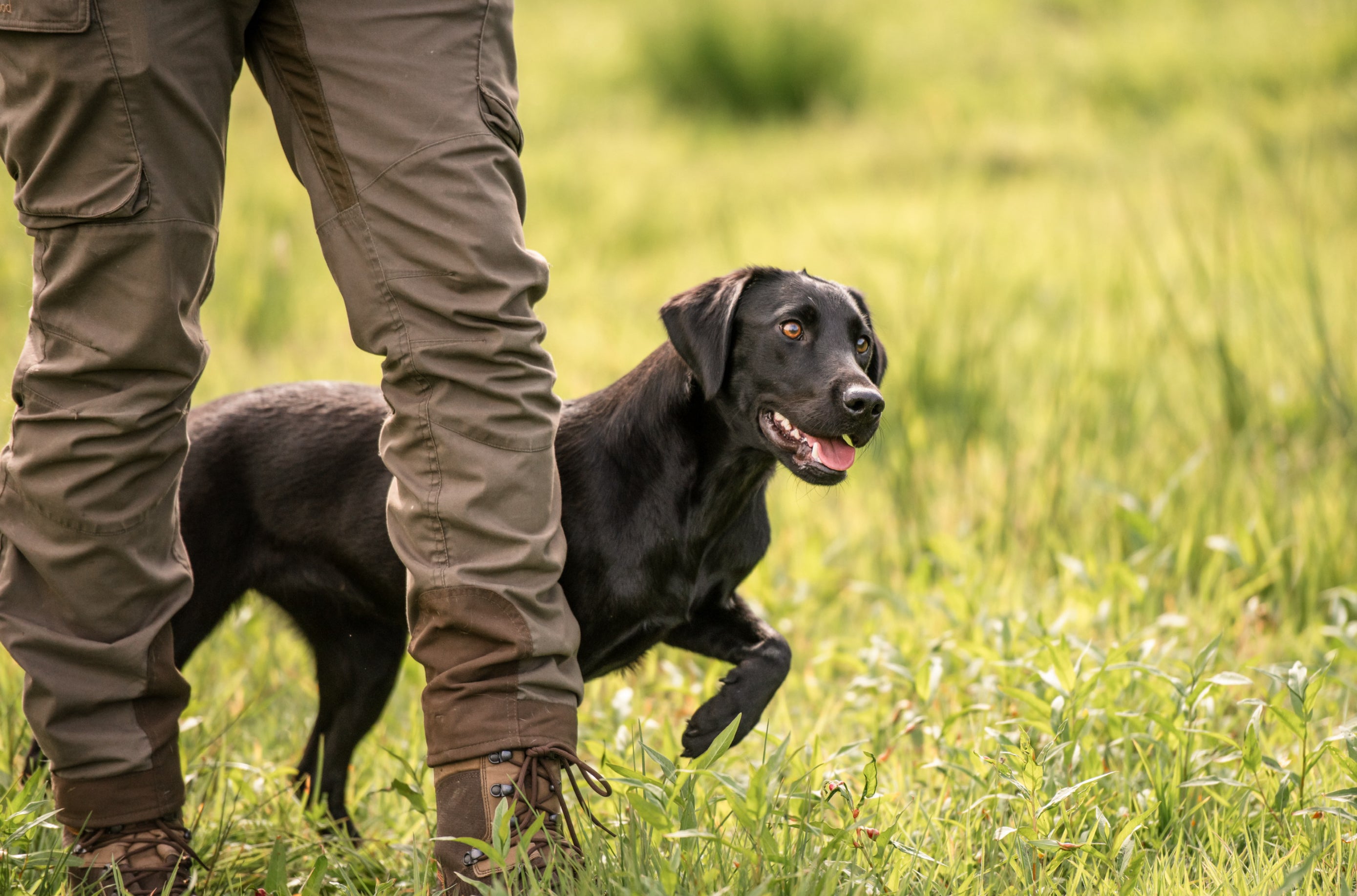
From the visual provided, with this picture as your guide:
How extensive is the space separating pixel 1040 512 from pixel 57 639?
288 cm

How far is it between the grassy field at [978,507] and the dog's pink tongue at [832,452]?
0.51 m

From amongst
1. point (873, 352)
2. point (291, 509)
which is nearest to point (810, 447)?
point (873, 352)

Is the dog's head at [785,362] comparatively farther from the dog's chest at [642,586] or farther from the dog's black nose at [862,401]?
the dog's chest at [642,586]

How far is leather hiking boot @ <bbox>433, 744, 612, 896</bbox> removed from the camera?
1.77 metres

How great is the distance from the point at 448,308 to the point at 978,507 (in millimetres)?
2598

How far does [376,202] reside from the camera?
1.79 meters

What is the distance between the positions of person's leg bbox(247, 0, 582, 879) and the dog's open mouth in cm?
58

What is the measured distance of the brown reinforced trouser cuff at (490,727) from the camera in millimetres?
1779

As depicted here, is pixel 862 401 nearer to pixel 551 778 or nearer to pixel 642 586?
pixel 642 586

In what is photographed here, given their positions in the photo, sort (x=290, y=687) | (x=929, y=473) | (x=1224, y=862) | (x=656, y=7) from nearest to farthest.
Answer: (x=1224, y=862) → (x=290, y=687) → (x=929, y=473) → (x=656, y=7)

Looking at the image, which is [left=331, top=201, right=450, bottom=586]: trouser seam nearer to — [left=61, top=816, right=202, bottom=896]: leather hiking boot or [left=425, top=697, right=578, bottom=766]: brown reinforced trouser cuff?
[left=425, top=697, right=578, bottom=766]: brown reinforced trouser cuff

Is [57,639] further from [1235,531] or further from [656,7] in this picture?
[656,7]

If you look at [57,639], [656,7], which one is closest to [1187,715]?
[57,639]

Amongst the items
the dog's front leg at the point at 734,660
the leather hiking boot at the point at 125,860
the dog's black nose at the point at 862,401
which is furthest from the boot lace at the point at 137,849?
the dog's black nose at the point at 862,401
